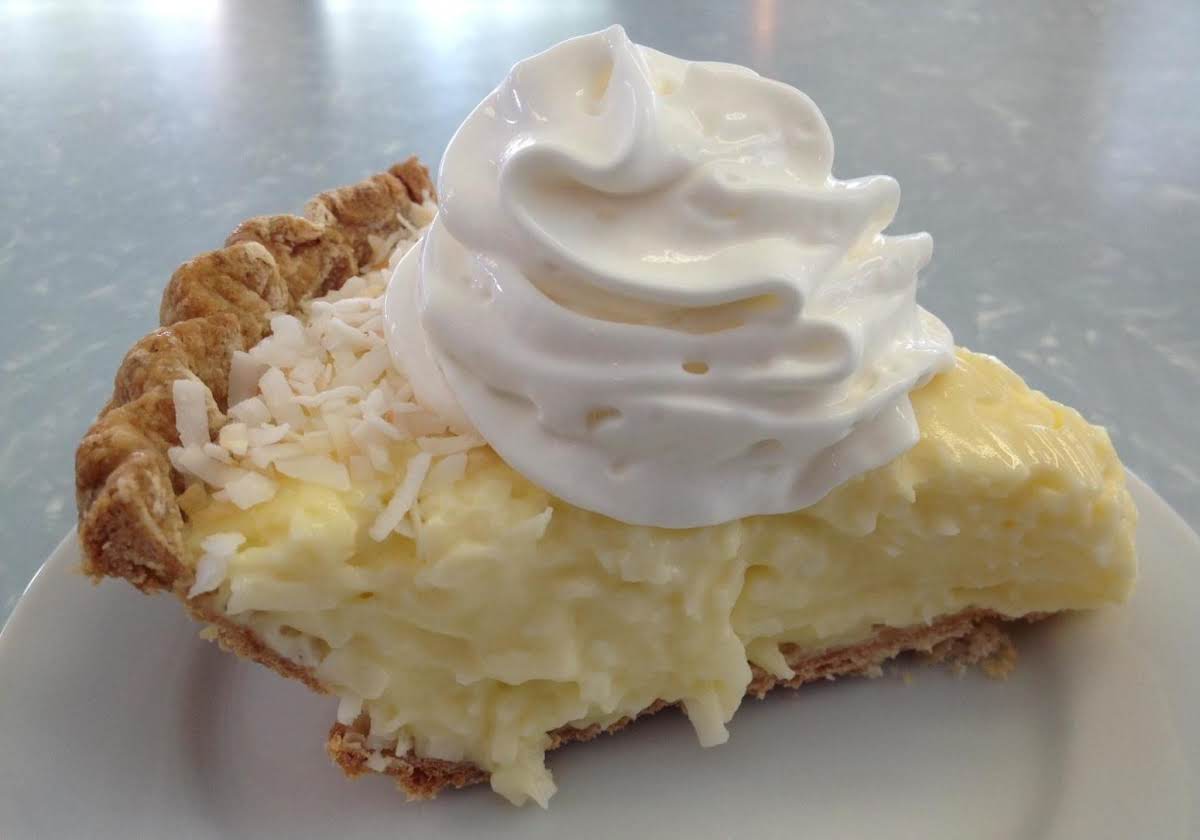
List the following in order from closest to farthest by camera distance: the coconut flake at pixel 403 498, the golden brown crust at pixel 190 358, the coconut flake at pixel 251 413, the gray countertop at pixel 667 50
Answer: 1. the golden brown crust at pixel 190 358
2. the coconut flake at pixel 403 498
3. the coconut flake at pixel 251 413
4. the gray countertop at pixel 667 50

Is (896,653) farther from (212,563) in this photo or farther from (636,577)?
(212,563)

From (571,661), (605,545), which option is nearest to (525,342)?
(605,545)


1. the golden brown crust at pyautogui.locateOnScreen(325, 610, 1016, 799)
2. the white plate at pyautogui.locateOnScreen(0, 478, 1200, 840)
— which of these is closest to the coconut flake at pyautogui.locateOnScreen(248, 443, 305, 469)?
the white plate at pyautogui.locateOnScreen(0, 478, 1200, 840)

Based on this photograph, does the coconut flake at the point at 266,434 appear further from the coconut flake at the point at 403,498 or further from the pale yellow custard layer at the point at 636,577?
the coconut flake at the point at 403,498

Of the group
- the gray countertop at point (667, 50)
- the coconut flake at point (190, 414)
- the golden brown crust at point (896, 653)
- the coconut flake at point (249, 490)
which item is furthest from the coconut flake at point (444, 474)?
the gray countertop at point (667, 50)

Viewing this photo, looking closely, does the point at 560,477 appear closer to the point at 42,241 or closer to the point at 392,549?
the point at 392,549

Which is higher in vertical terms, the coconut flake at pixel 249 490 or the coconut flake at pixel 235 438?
the coconut flake at pixel 235 438

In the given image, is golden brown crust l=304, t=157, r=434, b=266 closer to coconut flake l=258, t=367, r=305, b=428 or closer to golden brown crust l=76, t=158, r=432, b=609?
golden brown crust l=76, t=158, r=432, b=609
